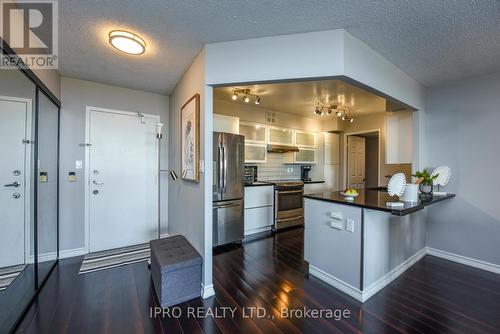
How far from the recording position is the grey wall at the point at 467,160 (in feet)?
8.76

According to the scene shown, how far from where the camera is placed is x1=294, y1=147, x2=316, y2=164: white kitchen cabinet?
509cm

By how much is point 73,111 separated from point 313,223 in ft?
11.6

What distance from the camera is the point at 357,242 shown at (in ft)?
6.74

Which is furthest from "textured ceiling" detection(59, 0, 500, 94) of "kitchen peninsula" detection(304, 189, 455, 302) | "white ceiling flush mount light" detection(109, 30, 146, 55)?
"kitchen peninsula" detection(304, 189, 455, 302)

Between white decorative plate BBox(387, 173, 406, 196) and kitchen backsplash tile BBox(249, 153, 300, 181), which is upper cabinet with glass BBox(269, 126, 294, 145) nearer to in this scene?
kitchen backsplash tile BBox(249, 153, 300, 181)

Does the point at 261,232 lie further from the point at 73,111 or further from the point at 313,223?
the point at 73,111

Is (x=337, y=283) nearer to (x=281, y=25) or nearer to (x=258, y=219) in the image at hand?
(x=258, y=219)

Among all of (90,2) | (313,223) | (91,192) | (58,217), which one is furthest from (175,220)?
(90,2)

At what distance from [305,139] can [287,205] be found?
1795 millimetres

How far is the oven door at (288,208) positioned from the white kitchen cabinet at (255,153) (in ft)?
2.50

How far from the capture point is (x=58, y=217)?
2.88 meters

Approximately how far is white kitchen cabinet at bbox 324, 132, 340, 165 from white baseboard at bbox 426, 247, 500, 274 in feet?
9.17

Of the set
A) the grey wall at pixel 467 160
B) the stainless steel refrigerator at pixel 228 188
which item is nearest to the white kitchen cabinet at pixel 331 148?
the grey wall at pixel 467 160

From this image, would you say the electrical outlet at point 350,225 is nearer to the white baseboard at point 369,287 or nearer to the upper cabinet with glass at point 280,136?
the white baseboard at point 369,287
